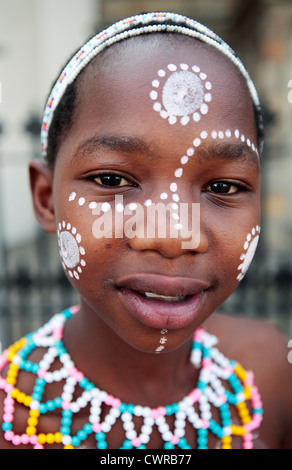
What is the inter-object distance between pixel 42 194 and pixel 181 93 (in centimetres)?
58

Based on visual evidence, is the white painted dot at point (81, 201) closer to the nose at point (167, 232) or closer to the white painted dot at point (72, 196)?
the white painted dot at point (72, 196)

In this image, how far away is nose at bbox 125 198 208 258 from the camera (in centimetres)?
97

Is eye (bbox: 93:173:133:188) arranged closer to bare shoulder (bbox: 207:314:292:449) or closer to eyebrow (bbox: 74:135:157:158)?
eyebrow (bbox: 74:135:157:158)

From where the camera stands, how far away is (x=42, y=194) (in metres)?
1.40

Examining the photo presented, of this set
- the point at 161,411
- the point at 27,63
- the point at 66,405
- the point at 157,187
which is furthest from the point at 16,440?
the point at 27,63

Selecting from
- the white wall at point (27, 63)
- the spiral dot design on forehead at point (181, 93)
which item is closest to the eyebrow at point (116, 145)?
the spiral dot design on forehead at point (181, 93)

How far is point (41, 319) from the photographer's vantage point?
434 cm

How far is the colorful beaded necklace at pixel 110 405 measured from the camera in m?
1.20

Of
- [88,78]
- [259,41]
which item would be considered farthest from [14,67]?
[88,78]

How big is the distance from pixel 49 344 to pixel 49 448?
0.99ft

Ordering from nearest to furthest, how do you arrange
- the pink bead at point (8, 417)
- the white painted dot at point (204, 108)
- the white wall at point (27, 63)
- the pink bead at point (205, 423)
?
the white painted dot at point (204, 108) → the pink bead at point (8, 417) → the pink bead at point (205, 423) → the white wall at point (27, 63)

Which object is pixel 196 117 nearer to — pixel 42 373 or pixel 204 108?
pixel 204 108

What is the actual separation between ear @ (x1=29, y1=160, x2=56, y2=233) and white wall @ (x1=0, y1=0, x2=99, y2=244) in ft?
17.2
